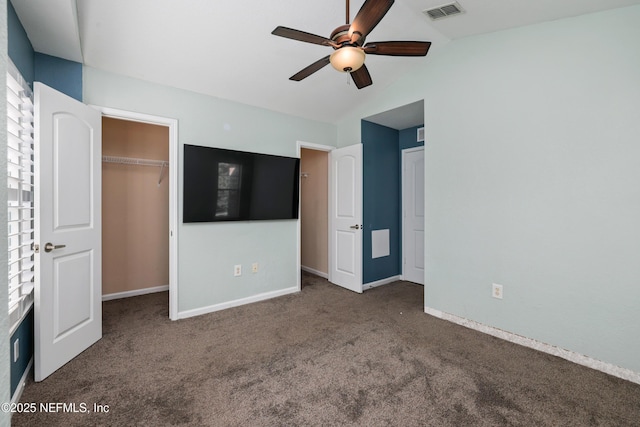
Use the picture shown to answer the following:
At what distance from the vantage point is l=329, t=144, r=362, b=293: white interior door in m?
3.92

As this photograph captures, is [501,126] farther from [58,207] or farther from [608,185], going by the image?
[58,207]

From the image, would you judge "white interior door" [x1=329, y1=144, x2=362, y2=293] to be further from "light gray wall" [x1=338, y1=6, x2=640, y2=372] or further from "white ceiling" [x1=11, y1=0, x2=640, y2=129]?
"white ceiling" [x1=11, y1=0, x2=640, y2=129]

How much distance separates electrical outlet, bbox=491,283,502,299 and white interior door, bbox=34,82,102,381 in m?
3.64

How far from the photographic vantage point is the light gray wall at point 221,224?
109 inches

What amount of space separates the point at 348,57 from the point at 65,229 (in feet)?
7.97

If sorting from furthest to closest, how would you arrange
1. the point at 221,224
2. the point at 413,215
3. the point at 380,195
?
the point at 413,215 < the point at 380,195 < the point at 221,224

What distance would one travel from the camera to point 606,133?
2143 millimetres

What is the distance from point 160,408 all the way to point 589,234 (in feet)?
10.8

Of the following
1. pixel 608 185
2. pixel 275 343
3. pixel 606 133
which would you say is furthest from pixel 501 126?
pixel 275 343

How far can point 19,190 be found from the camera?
1858 mm

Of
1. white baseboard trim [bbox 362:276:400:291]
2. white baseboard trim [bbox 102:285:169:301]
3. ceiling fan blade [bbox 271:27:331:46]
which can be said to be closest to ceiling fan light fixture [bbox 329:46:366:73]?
ceiling fan blade [bbox 271:27:331:46]

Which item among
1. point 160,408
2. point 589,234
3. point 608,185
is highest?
point 608,185

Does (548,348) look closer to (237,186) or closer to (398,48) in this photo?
(398,48)

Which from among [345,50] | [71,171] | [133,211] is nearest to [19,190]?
[71,171]
